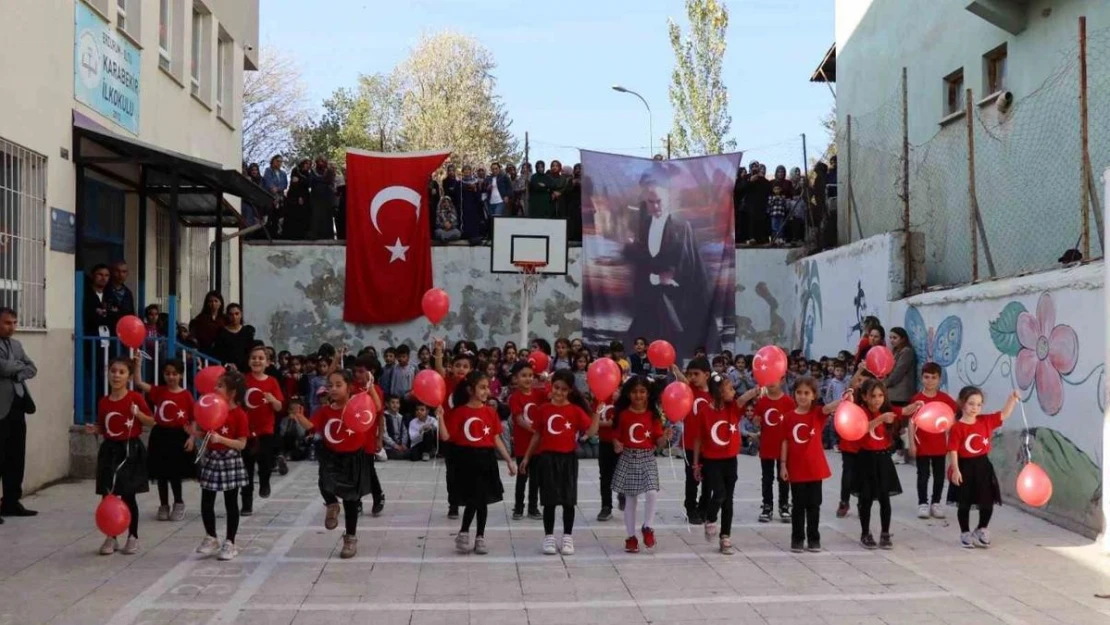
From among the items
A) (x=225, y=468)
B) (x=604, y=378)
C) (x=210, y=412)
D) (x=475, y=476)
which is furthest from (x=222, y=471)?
(x=604, y=378)

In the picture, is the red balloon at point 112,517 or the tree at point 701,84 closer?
the red balloon at point 112,517

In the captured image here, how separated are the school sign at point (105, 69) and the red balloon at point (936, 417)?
30.9 feet

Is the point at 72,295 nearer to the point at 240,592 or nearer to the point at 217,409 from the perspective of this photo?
the point at 217,409

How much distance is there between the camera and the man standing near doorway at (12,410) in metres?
9.90

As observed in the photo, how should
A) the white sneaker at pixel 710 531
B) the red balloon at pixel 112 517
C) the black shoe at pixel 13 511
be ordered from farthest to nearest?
the black shoe at pixel 13 511
the white sneaker at pixel 710 531
the red balloon at pixel 112 517

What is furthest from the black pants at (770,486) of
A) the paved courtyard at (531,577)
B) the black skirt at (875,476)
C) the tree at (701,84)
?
the tree at (701,84)

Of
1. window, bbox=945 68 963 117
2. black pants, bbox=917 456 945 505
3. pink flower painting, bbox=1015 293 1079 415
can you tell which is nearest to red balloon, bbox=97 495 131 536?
black pants, bbox=917 456 945 505

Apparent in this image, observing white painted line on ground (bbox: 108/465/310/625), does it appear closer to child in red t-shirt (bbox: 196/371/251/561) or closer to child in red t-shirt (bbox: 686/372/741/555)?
child in red t-shirt (bbox: 196/371/251/561)

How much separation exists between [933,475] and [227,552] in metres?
6.38

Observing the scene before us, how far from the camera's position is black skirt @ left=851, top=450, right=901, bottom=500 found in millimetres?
9273

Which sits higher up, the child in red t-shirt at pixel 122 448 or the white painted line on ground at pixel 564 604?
the child in red t-shirt at pixel 122 448

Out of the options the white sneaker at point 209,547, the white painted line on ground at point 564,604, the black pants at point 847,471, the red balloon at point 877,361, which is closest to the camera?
the white painted line on ground at point 564,604

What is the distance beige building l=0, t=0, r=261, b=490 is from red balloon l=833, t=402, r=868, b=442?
24.8ft

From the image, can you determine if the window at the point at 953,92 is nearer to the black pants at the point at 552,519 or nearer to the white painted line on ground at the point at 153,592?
the black pants at the point at 552,519
